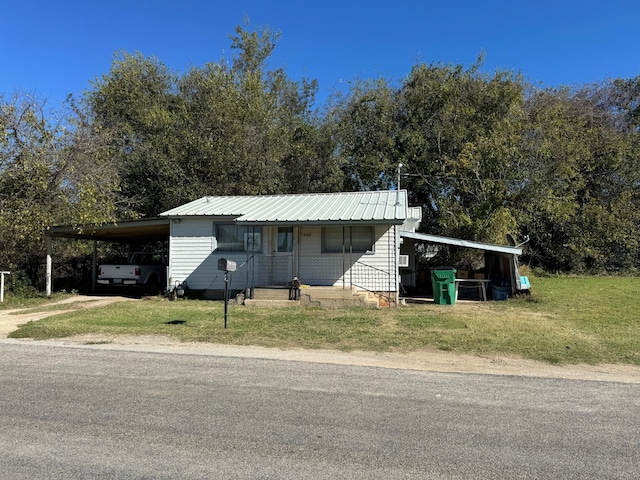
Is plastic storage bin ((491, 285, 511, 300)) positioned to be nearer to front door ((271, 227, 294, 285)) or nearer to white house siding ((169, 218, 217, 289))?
front door ((271, 227, 294, 285))

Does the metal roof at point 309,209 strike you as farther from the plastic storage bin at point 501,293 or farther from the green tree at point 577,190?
the green tree at point 577,190

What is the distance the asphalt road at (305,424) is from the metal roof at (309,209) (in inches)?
292

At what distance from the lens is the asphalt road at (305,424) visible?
347 cm

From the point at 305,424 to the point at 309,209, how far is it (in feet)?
37.2

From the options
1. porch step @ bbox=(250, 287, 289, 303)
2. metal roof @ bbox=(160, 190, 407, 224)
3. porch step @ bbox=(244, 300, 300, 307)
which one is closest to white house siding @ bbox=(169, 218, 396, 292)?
metal roof @ bbox=(160, 190, 407, 224)

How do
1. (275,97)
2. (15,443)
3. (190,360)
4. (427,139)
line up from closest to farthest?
1. (15,443)
2. (190,360)
3. (427,139)
4. (275,97)

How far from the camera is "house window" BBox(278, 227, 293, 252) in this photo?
15.3m

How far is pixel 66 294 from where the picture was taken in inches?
664

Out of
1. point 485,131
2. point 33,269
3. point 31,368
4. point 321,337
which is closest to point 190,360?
point 31,368

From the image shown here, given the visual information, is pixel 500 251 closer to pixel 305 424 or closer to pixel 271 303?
pixel 271 303

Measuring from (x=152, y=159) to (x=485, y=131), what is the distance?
55.9 ft

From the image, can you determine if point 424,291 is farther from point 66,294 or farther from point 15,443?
point 15,443

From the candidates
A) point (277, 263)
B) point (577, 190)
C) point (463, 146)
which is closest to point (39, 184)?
point (277, 263)

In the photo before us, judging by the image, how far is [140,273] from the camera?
58.4 ft
